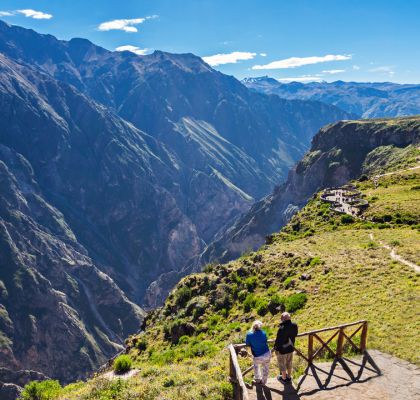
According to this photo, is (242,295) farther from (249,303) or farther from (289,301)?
(289,301)

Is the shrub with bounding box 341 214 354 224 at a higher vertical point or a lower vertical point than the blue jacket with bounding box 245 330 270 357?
lower

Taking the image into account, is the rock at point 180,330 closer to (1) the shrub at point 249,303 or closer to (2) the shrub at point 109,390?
(1) the shrub at point 249,303

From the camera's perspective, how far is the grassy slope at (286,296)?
22.7 m

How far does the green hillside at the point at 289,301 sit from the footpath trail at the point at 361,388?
5.21ft

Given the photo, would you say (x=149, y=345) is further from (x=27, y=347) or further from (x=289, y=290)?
(x=27, y=347)

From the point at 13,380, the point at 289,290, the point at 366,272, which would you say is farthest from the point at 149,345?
the point at 13,380

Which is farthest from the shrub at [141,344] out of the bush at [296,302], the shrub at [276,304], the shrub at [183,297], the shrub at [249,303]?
the bush at [296,302]

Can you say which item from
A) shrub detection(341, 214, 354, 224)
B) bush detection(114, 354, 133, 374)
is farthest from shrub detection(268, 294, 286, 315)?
A: shrub detection(341, 214, 354, 224)

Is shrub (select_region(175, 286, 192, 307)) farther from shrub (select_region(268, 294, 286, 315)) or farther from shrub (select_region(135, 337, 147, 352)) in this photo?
shrub (select_region(268, 294, 286, 315))

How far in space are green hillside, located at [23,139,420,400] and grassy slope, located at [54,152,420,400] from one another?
0.08 m

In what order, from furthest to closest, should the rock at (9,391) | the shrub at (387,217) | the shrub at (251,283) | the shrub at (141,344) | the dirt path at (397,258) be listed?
the rock at (9,391) → the shrub at (387,217) → the shrub at (251,283) → the shrub at (141,344) → the dirt path at (397,258)

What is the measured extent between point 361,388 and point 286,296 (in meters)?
20.0

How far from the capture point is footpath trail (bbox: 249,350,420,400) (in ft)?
58.5

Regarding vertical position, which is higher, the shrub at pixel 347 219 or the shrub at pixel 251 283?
the shrub at pixel 347 219
